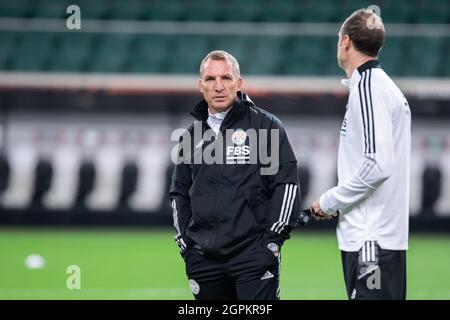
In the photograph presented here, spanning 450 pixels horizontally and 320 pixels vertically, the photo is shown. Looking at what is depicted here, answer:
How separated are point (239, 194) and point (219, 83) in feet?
2.09

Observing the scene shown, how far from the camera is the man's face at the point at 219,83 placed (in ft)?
18.1

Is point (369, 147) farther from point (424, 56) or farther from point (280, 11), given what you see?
point (280, 11)

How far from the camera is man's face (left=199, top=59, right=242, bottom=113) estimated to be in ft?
18.1

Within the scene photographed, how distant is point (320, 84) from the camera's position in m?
14.8

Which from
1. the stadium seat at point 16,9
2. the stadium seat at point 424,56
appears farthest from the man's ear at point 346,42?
the stadium seat at point 16,9

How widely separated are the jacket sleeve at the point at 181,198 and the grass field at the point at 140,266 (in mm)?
3611

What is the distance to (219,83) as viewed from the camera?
550cm

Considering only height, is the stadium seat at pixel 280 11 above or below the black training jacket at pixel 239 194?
above

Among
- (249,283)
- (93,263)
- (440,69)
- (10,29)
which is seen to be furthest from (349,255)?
(10,29)

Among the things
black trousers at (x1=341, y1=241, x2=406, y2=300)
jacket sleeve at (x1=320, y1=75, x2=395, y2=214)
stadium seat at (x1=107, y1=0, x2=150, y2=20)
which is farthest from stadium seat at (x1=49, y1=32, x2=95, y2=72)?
black trousers at (x1=341, y1=241, x2=406, y2=300)

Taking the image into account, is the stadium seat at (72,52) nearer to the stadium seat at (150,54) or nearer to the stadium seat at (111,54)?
the stadium seat at (111,54)

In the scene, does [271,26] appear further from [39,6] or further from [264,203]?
[264,203]

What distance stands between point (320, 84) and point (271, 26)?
2.05m

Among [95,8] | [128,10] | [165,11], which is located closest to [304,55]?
[165,11]
